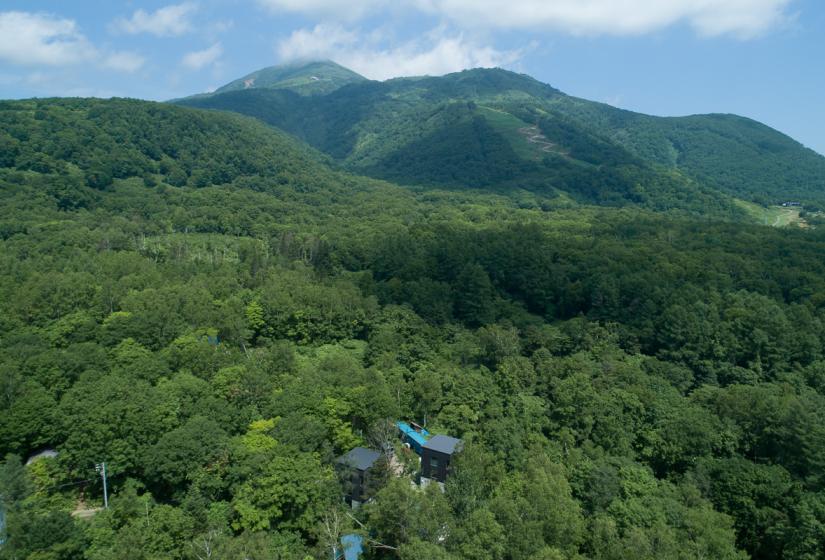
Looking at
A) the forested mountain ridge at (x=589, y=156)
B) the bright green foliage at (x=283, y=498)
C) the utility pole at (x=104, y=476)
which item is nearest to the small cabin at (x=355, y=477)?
the bright green foliage at (x=283, y=498)

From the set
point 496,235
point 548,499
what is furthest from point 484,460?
point 496,235

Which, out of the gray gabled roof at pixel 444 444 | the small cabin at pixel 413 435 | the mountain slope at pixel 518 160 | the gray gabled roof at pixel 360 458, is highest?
the mountain slope at pixel 518 160

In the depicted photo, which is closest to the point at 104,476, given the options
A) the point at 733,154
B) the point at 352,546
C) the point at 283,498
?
the point at 283,498

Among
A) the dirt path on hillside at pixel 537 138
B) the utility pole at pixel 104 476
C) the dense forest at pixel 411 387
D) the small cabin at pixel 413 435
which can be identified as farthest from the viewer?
the dirt path on hillside at pixel 537 138

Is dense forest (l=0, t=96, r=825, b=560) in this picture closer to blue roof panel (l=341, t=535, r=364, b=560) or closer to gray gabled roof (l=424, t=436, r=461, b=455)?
blue roof panel (l=341, t=535, r=364, b=560)

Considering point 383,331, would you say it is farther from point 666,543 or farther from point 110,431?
point 666,543

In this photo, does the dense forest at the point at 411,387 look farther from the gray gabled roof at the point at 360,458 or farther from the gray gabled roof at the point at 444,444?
the gray gabled roof at the point at 444,444

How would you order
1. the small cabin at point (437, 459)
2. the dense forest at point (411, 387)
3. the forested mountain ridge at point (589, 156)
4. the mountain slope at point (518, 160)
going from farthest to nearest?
the forested mountain ridge at point (589, 156), the mountain slope at point (518, 160), the small cabin at point (437, 459), the dense forest at point (411, 387)
